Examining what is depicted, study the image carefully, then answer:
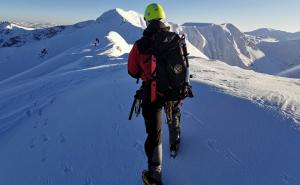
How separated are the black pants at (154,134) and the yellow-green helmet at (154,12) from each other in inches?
57.9

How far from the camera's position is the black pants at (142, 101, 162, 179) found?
5898mm

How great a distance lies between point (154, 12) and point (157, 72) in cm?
107

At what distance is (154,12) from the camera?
233 inches

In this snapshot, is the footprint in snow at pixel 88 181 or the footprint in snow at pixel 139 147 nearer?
the footprint in snow at pixel 88 181

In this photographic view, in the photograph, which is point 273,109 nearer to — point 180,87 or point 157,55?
point 180,87

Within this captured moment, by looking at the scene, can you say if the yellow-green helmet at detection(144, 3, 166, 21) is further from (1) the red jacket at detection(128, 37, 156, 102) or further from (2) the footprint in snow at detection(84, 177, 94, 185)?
(2) the footprint in snow at detection(84, 177, 94, 185)

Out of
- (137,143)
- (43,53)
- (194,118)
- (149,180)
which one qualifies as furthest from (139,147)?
(43,53)

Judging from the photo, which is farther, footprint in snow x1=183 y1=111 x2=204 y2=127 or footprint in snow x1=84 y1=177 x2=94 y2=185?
footprint in snow x1=183 y1=111 x2=204 y2=127

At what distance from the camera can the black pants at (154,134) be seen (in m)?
5.90

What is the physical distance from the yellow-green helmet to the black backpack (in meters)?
0.34

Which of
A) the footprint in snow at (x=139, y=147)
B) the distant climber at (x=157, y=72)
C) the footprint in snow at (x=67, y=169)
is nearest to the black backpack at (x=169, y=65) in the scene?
the distant climber at (x=157, y=72)

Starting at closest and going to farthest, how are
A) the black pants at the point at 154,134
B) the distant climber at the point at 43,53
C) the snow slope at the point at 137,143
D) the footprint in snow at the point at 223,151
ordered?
1. the black pants at the point at 154,134
2. the snow slope at the point at 137,143
3. the footprint in snow at the point at 223,151
4. the distant climber at the point at 43,53

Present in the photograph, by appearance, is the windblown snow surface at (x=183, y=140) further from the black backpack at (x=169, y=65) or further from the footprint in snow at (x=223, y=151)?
the black backpack at (x=169, y=65)

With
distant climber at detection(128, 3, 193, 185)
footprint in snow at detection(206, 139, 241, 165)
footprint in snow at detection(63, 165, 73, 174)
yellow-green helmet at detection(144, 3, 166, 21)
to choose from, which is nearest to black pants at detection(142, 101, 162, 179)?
distant climber at detection(128, 3, 193, 185)
